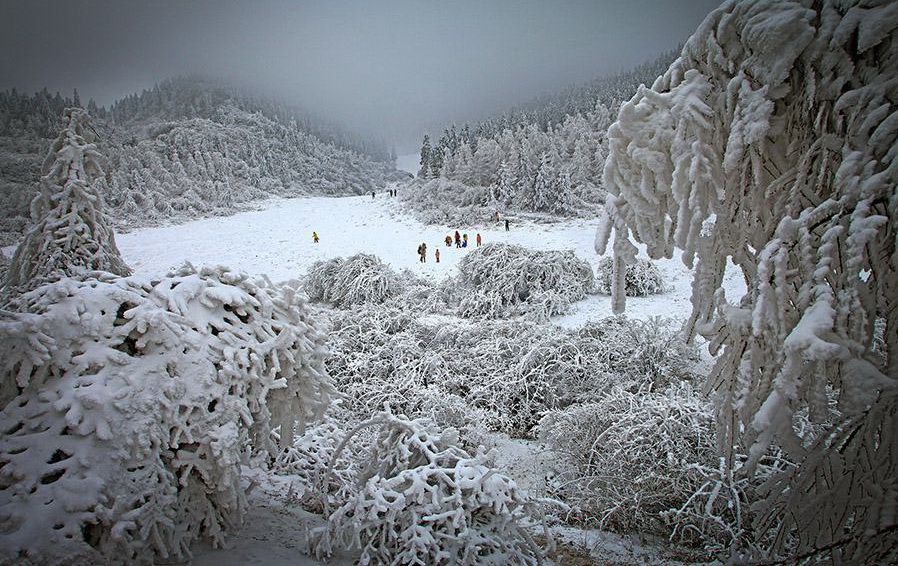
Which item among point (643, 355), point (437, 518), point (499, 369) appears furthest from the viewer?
point (499, 369)

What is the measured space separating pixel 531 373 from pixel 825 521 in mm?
7254

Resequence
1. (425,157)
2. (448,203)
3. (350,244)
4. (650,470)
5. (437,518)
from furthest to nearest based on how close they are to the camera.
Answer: (425,157)
(448,203)
(350,244)
(650,470)
(437,518)

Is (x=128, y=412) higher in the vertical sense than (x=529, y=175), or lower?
lower

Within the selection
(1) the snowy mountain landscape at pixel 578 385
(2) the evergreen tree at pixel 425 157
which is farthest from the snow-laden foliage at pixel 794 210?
(2) the evergreen tree at pixel 425 157

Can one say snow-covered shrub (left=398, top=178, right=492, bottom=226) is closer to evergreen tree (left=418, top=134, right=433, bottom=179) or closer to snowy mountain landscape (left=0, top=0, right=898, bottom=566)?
evergreen tree (left=418, top=134, right=433, bottom=179)

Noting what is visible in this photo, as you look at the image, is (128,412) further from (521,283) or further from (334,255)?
(334,255)

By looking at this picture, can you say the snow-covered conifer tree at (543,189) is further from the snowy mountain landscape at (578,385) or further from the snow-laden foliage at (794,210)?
the snow-laden foliage at (794,210)

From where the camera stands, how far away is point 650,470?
5.95 m

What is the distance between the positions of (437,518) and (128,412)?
107 inches

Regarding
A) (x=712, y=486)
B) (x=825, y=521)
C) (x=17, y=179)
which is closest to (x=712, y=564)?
(x=712, y=486)

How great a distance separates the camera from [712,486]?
561 centimetres

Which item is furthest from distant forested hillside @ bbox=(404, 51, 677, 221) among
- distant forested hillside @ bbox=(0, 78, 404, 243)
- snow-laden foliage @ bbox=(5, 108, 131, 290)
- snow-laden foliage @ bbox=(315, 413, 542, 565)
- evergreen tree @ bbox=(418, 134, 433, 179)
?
snow-laden foliage @ bbox=(315, 413, 542, 565)

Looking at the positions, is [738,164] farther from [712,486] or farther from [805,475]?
[712,486]

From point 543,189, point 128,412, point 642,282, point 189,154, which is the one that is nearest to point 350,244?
point 543,189
